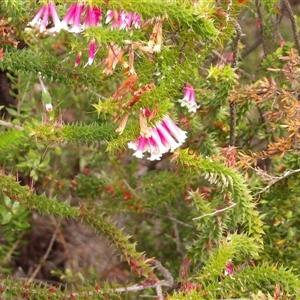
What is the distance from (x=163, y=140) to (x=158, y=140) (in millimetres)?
30

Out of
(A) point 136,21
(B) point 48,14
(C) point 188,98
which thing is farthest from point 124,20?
(C) point 188,98

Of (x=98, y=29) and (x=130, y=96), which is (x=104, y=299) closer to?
(x=130, y=96)

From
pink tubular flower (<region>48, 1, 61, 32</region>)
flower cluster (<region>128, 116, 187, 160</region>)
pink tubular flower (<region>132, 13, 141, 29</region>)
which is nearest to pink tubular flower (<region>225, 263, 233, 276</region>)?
flower cluster (<region>128, 116, 187, 160</region>)

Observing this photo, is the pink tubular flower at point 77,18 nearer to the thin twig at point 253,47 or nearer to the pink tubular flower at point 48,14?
the pink tubular flower at point 48,14

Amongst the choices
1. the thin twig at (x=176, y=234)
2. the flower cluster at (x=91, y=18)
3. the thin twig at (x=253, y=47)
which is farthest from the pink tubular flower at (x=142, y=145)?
the thin twig at (x=253, y=47)

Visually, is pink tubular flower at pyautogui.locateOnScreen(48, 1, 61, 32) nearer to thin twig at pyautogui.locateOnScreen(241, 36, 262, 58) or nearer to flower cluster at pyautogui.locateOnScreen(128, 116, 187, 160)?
flower cluster at pyautogui.locateOnScreen(128, 116, 187, 160)

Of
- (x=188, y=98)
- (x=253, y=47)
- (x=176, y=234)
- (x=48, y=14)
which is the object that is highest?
(x=48, y=14)

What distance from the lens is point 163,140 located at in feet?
5.39

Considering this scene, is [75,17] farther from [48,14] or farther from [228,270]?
[228,270]

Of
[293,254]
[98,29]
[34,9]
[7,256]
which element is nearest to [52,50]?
[34,9]

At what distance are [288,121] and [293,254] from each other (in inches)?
20.6

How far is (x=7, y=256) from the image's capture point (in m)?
2.63

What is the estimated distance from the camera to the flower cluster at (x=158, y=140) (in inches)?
63.1

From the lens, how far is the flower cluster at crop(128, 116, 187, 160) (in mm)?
1603
